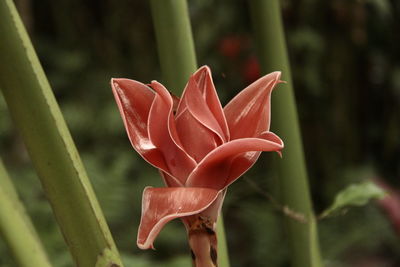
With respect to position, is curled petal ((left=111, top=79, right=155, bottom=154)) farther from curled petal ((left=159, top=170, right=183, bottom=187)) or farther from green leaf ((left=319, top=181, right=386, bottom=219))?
green leaf ((left=319, top=181, right=386, bottom=219))

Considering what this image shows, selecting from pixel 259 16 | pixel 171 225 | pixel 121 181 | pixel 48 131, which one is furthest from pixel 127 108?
pixel 171 225

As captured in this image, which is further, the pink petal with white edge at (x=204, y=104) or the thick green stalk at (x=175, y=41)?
the thick green stalk at (x=175, y=41)

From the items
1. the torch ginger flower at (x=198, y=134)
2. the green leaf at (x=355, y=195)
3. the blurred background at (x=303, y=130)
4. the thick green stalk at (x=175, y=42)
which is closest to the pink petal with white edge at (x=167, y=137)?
the torch ginger flower at (x=198, y=134)

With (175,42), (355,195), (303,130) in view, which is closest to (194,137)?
(175,42)

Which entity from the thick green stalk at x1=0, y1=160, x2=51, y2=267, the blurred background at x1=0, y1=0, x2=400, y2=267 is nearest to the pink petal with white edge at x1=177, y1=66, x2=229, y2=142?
the thick green stalk at x1=0, y1=160, x2=51, y2=267

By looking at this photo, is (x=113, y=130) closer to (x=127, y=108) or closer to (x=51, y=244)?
(x=51, y=244)

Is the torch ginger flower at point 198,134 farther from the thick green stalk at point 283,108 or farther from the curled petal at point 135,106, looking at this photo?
the thick green stalk at point 283,108

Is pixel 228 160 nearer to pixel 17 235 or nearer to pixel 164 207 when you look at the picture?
A: pixel 164 207
